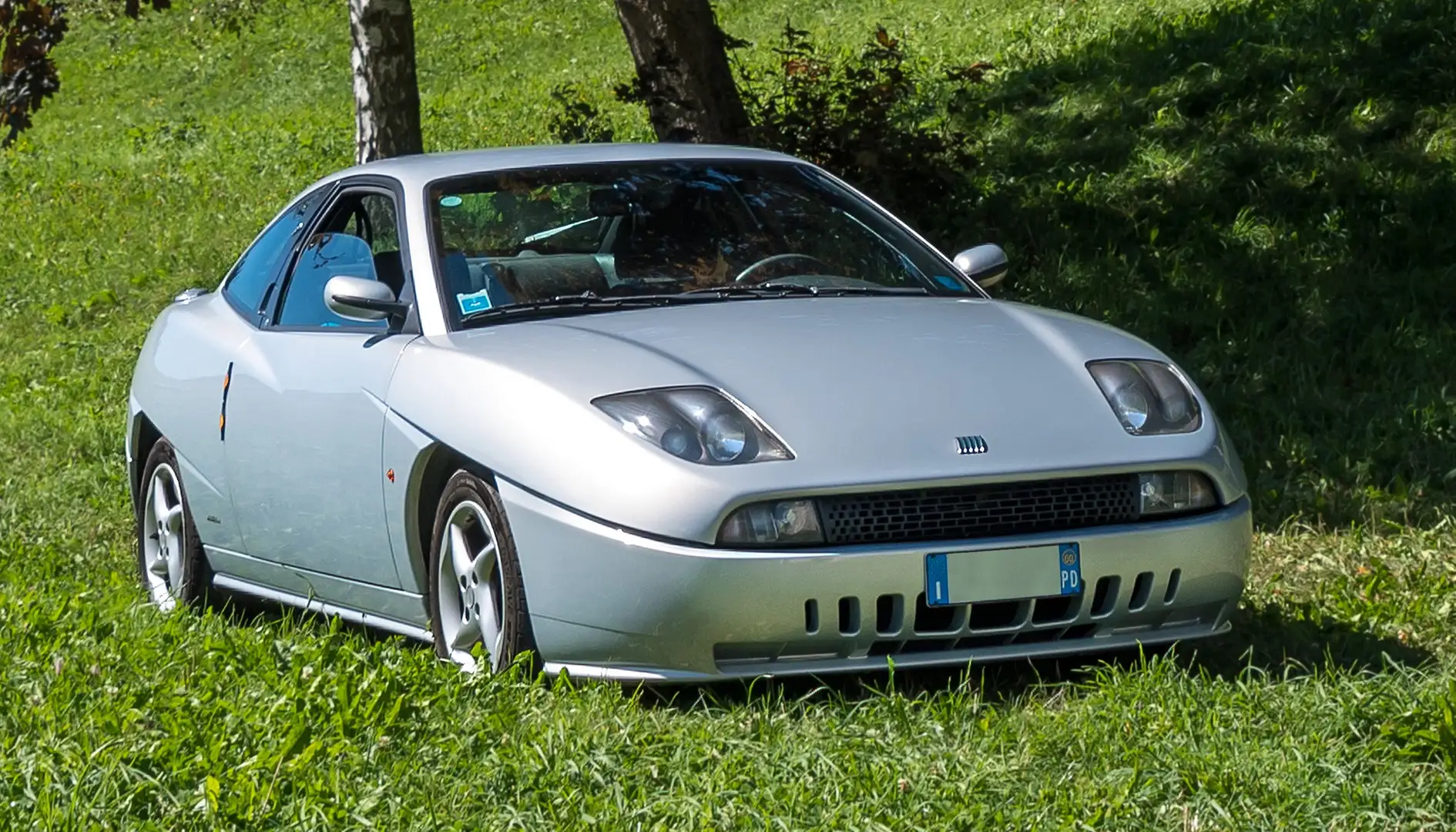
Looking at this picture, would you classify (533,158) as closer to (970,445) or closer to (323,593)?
(323,593)

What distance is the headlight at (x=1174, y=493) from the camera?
4488 millimetres

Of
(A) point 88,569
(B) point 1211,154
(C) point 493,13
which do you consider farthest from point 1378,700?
(C) point 493,13

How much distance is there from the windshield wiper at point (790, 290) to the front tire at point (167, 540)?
2079mm

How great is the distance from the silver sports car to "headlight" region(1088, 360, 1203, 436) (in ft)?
0.03

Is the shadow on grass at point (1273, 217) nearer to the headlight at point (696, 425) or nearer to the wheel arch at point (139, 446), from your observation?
the headlight at point (696, 425)

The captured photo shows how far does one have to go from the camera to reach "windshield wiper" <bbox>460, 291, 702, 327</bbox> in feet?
16.9

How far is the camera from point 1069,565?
4.34 m

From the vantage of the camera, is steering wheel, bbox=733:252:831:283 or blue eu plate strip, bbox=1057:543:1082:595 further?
steering wheel, bbox=733:252:831:283

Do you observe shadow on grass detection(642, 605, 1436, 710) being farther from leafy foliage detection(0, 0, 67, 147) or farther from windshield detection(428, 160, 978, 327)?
leafy foliage detection(0, 0, 67, 147)

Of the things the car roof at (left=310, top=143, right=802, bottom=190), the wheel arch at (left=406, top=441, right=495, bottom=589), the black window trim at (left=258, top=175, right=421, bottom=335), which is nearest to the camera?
the wheel arch at (left=406, top=441, right=495, bottom=589)

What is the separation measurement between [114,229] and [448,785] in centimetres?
1605

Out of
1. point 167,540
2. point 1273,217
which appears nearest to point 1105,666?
point 167,540

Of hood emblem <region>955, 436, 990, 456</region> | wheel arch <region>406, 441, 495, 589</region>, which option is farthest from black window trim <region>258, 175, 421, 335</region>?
hood emblem <region>955, 436, 990, 456</region>

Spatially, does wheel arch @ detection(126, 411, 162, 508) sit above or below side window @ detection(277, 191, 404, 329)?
below
